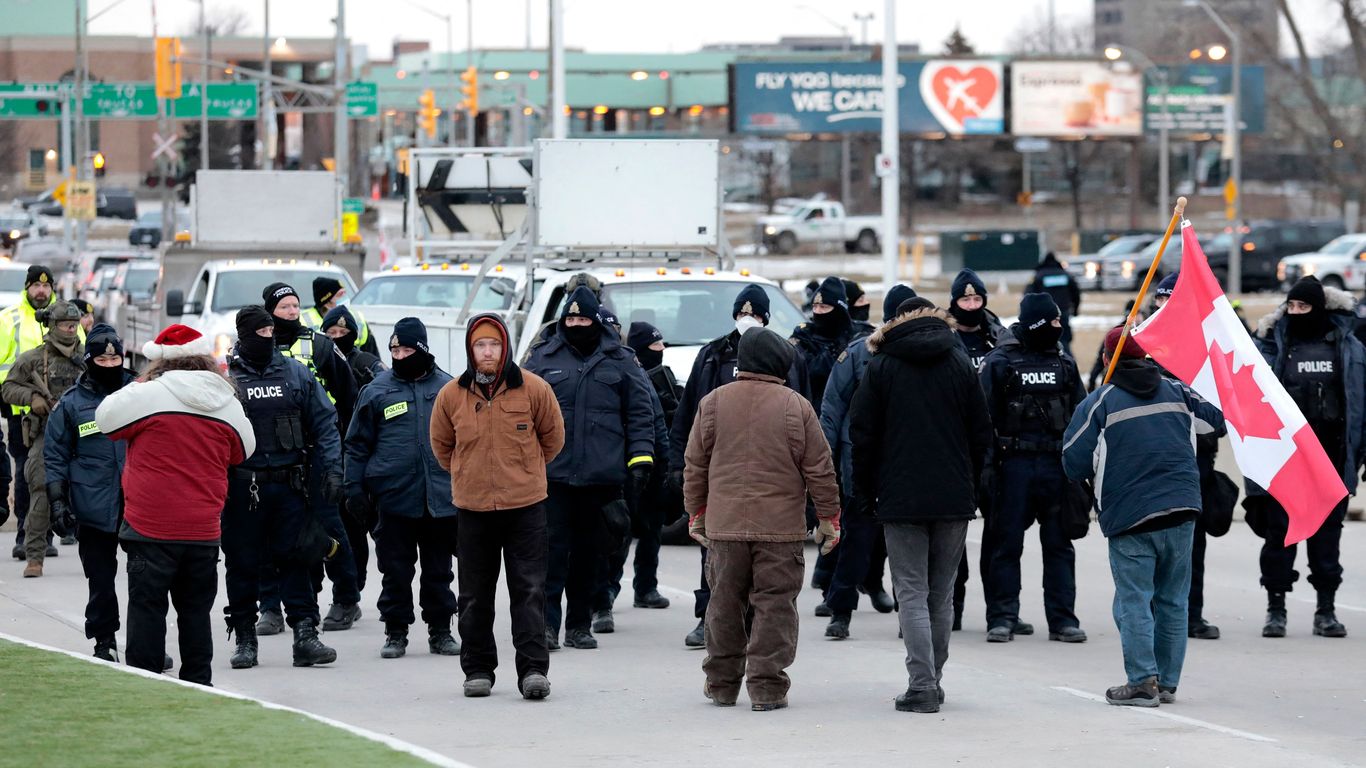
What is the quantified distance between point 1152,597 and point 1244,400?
3.61ft

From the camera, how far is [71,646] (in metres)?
10.8

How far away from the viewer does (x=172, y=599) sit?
8961 mm

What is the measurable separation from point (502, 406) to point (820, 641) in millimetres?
2840

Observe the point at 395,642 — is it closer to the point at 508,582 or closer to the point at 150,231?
the point at 508,582

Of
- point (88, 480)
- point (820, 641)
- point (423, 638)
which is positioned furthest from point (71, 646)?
point (820, 641)

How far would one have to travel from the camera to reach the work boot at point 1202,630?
37.2 ft

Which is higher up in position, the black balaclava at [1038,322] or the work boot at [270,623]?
the black balaclava at [1038,322]

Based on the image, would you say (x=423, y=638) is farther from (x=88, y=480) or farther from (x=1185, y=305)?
(x=1185, y=305)

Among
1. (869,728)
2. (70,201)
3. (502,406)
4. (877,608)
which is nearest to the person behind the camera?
(869,728)

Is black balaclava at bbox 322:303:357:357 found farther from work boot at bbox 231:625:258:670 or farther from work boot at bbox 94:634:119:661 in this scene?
work boot at bbox 94:634:119:661

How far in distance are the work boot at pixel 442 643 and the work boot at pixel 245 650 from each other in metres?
0.96

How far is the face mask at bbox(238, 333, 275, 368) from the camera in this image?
10016mm

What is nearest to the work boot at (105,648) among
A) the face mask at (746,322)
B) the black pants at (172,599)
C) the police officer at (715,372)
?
the black pants at (172,599)

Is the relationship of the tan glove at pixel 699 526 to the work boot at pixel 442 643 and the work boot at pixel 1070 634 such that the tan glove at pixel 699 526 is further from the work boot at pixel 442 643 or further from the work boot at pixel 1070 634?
the work boot at pixel 1070 634
